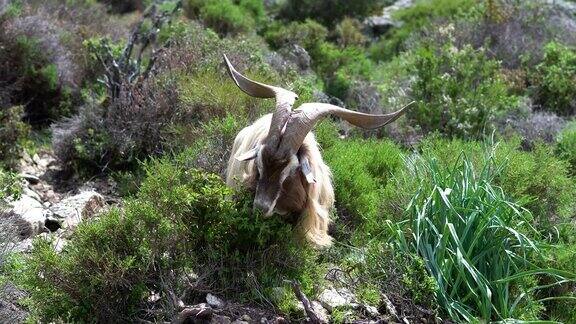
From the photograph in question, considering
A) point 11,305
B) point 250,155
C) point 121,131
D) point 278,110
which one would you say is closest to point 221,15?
point 121,131

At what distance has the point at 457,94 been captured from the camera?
992 centimetres

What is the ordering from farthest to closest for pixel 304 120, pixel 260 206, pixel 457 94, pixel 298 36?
1. pixel 298 36
2. pixel 457 94
3. pixel 304 120
4. pixel 260 206

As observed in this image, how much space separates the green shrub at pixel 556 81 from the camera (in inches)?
444

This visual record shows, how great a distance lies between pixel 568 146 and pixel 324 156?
309 cm

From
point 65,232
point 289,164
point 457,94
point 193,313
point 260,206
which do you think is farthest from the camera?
point 457,94

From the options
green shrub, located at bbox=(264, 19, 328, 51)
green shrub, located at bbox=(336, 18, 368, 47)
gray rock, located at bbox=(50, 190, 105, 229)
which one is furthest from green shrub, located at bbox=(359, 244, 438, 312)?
green shrub, located at bbox=(336, 18, 368, 47)

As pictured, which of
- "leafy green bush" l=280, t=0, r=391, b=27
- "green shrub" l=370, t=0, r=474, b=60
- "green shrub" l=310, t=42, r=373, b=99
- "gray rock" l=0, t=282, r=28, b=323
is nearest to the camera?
"gray rock" l=0, t=282, r=28, b=323

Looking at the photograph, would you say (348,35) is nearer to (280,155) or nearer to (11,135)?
(11,135)

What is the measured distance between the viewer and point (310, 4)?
17.9 meters

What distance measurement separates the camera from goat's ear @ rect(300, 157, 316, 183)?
549 centimetres

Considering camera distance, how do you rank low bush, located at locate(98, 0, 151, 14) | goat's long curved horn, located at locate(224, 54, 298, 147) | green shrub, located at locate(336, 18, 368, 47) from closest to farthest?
1. goat's long curved horn, located at locate(224, 54, 298, 147)
2. green shrub, located at locate(336, 18, 368, 47)
3. low bush, located at locate(98, 0, 151, 14)

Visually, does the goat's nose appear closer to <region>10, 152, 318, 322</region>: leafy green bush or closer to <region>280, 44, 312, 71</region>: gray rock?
<region>10, 152, 318, 322</region>: leafy green bush

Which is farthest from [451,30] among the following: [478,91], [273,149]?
[273,149]

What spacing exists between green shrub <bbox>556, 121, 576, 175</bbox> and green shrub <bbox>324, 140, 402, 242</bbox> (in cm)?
198
